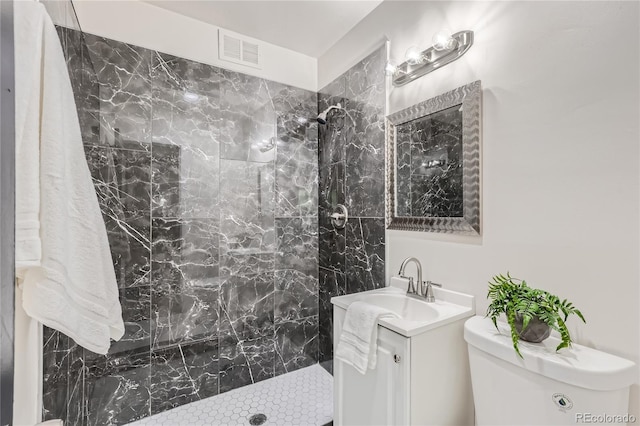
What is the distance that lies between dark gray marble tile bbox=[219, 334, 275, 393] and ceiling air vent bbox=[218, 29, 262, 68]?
2.06m

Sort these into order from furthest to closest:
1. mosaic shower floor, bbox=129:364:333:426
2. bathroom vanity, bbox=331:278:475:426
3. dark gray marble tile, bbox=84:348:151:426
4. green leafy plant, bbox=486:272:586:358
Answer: mosaic shower floor, bbox=129:364:333:426 → dark gray marble tile, bbox=84:348:151:426 → bathroom vanity, bbox=331:278:475:426 → green leafy plant, bbox=486:272:586:358

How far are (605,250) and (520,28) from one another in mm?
906

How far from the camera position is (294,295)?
2355 mm

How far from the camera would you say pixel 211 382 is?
202 cm

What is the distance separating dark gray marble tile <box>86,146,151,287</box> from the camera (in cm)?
170

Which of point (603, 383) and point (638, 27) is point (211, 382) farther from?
point (638, 27)

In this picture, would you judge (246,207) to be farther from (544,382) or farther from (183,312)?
(544,382)

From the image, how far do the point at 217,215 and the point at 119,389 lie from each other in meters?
1.21

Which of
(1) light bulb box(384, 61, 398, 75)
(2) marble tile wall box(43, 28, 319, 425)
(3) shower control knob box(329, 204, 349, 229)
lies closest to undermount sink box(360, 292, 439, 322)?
(3) shower control knob box(329, 204, 349, 229)

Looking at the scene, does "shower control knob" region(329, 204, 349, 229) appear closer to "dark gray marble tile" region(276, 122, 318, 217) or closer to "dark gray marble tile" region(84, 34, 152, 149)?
"dark gray marble tile" region(276, 122, 318, 217)

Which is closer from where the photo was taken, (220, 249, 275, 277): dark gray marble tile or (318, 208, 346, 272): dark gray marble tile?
(220, 249, 275, 277): dark gray marble tile

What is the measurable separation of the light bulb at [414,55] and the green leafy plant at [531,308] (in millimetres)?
1217

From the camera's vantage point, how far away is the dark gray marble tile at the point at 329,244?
2.19 metres

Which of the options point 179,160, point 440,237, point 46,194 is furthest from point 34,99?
point 440,237
